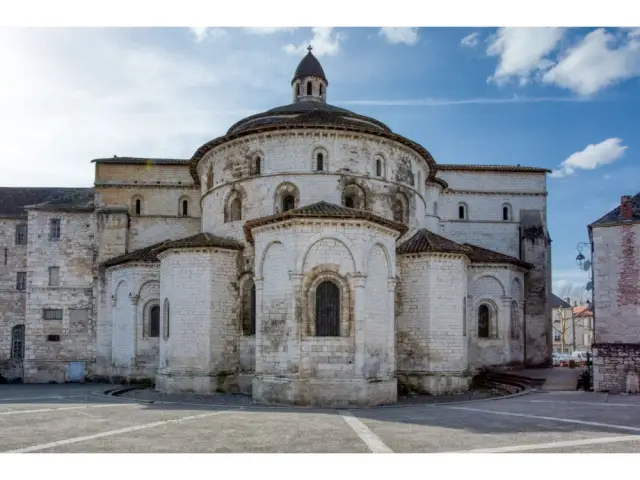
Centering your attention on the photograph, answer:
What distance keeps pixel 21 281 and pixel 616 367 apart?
31095 millimetres

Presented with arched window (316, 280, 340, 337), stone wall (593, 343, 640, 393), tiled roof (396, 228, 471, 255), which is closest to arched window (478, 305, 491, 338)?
tiled roof (396, 228, 471, 255)

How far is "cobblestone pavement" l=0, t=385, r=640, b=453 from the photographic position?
13.0m

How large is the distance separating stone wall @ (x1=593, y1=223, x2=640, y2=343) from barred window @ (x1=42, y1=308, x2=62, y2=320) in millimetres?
26884

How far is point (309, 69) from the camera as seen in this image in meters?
34.4

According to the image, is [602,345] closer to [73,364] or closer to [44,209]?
[73,364]

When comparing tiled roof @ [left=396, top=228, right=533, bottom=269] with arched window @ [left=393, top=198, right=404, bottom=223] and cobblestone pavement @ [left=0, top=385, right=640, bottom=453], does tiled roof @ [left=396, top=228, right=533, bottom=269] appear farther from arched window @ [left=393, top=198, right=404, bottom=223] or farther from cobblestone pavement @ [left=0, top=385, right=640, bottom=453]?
cobblestone pavement @ [left=0, top=385, right=640, bottom=453]

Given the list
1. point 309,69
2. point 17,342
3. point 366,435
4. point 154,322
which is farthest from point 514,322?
point 17,342

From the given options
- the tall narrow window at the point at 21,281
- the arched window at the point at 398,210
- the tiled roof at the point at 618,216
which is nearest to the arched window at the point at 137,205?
the tall narrow window at the point at 21,281

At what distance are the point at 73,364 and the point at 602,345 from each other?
26294mm

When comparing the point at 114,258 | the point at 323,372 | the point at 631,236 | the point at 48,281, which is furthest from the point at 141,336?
the point at 631,236

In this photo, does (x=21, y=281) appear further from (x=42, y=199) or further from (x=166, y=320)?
(x=166, y=320)

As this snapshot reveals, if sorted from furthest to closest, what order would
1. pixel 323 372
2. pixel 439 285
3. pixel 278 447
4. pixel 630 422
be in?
pixel 439 285 < pixel 323 372 < pixel 630 422 < pixel 278 447

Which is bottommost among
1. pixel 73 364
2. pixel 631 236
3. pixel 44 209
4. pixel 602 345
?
pixel 73 364

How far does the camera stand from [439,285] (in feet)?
85.6
